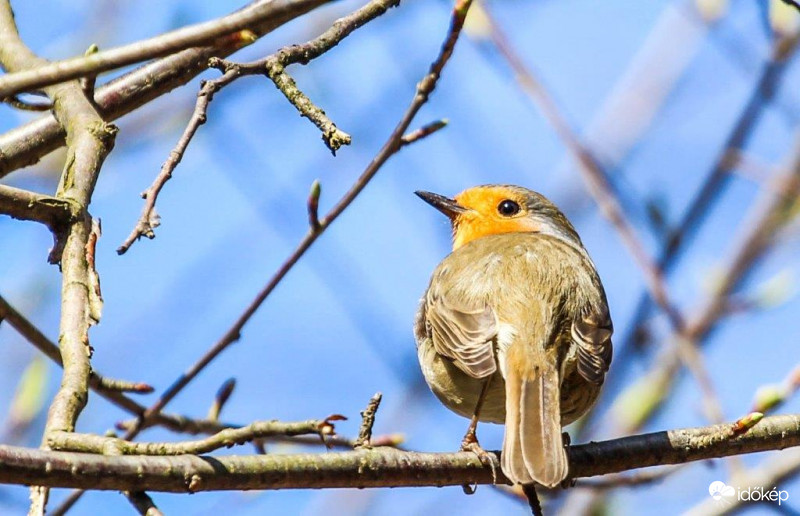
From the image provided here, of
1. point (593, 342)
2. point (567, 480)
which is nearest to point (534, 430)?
point (567, 480)

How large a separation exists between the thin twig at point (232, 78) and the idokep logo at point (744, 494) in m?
2.38

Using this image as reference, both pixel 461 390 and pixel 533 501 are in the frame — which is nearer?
pixel 533 501

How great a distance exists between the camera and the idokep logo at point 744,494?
4.00 m

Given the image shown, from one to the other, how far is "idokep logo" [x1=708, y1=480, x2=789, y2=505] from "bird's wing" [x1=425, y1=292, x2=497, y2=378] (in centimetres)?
110

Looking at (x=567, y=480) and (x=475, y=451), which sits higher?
(x=475, y=451)

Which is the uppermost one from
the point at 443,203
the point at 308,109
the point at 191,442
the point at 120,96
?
the point at 120,96

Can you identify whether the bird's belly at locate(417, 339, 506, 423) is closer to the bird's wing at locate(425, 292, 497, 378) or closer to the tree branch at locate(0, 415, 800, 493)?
the bird's wing at locate(425, 292, 497, 378)

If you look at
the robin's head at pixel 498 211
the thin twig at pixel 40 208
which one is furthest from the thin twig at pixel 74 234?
the robin's head at pixel 498 211

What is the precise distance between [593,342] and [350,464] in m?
1.77

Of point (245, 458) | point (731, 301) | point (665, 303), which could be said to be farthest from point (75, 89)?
point (731, 301)

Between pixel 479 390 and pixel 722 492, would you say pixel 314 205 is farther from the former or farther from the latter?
pixel 722 492

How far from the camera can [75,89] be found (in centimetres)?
362

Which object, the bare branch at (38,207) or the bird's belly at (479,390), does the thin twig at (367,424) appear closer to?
the bare branch at (38,207)

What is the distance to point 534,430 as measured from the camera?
11.7 ft
